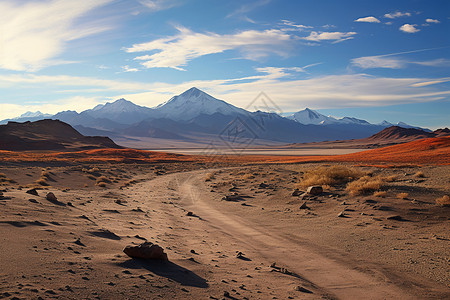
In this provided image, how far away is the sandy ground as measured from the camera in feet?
17.7

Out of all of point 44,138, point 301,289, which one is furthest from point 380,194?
point 44,138

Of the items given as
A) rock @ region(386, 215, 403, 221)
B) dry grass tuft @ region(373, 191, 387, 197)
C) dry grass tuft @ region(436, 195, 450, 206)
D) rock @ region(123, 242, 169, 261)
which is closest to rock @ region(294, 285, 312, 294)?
rock @ region(123, 242, 169, 261)

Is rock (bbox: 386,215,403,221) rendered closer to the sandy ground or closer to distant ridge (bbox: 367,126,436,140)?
the sandy ground

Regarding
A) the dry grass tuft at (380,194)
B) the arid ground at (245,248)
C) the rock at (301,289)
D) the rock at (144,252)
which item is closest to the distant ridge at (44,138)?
the arid ground at (245,248)

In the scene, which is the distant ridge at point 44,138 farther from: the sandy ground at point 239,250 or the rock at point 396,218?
the rock at point 396,218

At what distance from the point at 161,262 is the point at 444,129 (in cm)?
19176

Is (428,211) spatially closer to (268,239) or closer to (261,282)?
(268,239)

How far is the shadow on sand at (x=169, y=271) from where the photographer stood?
19.6 feet

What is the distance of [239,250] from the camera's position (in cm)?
903

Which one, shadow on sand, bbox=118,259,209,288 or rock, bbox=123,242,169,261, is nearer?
shadow on sand, bbox=118,259,209,288

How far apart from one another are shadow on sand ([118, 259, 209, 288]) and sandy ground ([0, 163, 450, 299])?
0.02 m

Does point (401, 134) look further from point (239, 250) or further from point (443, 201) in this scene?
point (239, 250)

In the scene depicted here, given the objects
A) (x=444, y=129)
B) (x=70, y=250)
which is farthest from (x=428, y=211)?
(x=444, y=129)

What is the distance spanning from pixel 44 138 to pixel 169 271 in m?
112
